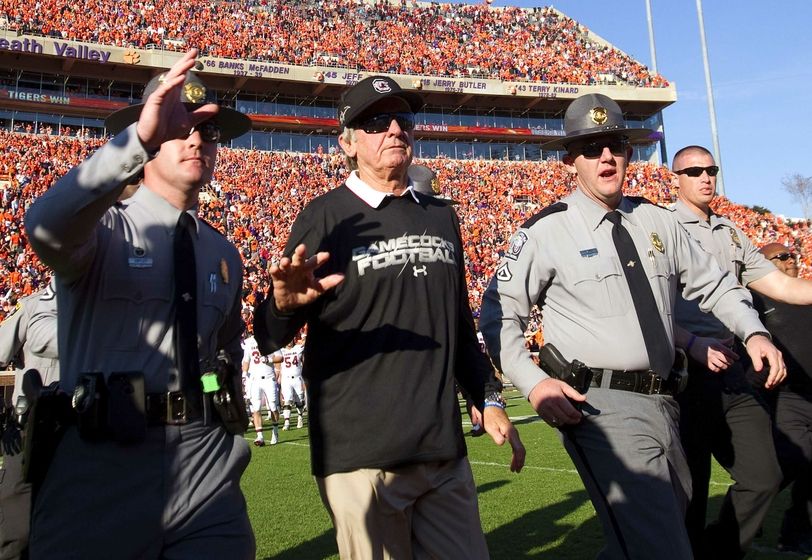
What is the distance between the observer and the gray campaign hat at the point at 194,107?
3160 millimetres

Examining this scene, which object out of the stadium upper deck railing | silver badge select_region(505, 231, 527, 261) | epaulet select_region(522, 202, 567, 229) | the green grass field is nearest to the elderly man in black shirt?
silver badge select_region(505, 231, 527, 261)

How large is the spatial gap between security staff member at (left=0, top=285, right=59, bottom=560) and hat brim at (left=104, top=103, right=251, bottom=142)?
1481 millimetres

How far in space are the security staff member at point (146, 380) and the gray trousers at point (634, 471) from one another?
5.13 feet

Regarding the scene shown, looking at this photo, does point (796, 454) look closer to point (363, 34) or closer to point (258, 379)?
point (258, 379)

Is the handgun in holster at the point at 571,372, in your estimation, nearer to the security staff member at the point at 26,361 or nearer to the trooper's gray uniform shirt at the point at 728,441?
the trooper's gray uniform shirt at the point at 728,441

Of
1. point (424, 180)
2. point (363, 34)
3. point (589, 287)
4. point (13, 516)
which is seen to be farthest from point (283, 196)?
point (589, 287)

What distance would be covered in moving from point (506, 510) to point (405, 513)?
14.5 ft

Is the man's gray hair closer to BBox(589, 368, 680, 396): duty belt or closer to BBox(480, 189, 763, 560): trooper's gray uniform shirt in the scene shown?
BBox(480, 189, 763, 560): trooper's gray uniform shirt

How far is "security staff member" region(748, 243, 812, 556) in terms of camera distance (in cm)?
608

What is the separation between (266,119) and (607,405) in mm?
47009

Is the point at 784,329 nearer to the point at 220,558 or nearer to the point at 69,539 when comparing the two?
the point at 220,558

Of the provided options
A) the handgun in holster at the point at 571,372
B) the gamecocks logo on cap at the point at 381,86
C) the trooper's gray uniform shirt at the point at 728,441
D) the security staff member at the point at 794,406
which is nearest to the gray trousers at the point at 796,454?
the security staff member at the point at 794,406


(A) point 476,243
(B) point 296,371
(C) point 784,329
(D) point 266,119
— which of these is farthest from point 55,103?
(C) point 784,329

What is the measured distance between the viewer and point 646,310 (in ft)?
12.5
